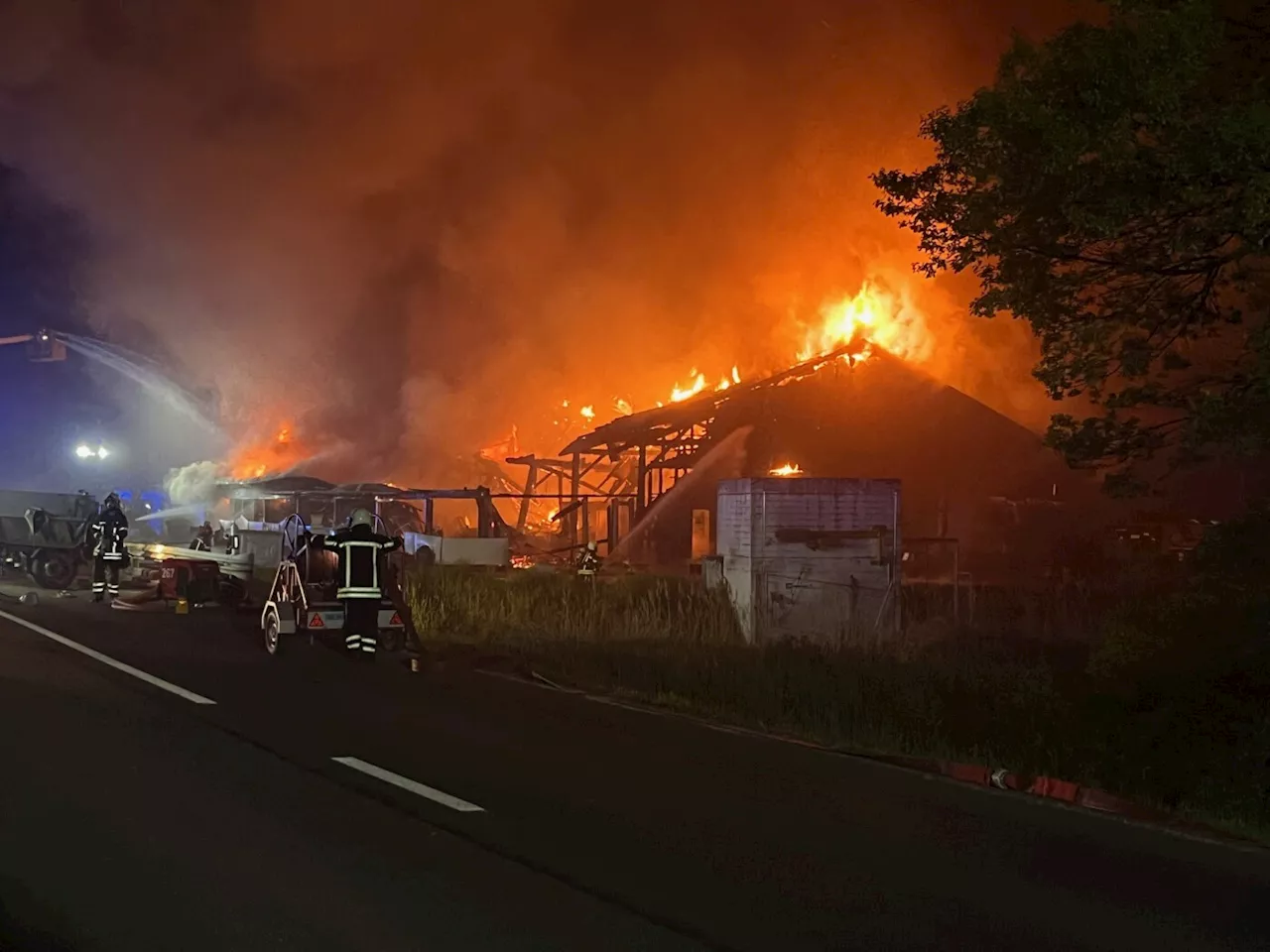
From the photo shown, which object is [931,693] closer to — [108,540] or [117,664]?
[117,664]

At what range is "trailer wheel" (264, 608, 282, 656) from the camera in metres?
12.9

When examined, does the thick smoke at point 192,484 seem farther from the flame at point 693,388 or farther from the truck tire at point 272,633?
the truck tire at point 272,633

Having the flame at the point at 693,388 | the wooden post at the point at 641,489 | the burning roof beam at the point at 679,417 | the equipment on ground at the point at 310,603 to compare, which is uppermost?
the flame at the point at 693,388

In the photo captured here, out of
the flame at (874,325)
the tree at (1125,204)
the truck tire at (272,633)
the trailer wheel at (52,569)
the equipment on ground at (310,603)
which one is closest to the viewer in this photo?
the tree at (1125,204)

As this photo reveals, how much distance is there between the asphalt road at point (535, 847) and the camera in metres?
4.62

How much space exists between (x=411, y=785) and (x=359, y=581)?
5239 mm

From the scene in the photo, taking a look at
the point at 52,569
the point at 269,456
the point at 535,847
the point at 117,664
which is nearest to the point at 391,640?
the point at 117,664

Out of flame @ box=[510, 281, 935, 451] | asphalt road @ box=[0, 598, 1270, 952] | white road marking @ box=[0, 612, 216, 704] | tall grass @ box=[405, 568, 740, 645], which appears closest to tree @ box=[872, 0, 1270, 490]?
asphalt road @ box=[0, 598, 1270, 952]

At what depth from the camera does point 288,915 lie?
15.2 ft

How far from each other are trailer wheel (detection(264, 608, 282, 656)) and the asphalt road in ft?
12.0

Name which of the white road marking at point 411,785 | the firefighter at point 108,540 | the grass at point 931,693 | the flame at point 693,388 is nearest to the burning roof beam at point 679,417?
the flame at point 693,388

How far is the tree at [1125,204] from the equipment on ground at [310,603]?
6.54m

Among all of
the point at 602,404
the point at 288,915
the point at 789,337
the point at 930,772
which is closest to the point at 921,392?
the point at 789,337

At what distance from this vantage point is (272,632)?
43.0 feet
